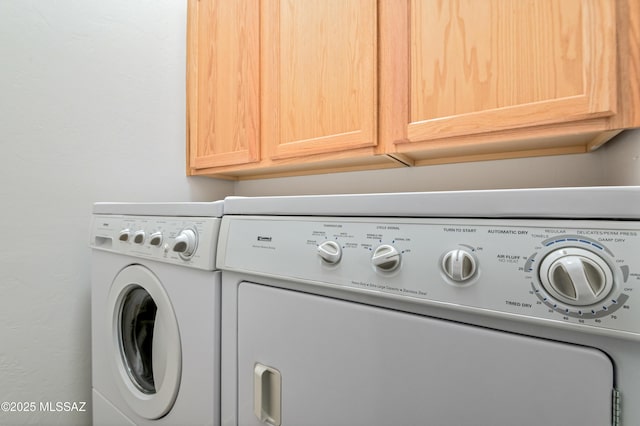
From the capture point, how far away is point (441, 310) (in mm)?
413

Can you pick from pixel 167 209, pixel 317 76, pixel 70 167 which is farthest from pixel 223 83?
pixel 167 209

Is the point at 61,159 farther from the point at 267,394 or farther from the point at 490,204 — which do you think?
the point at 490,204

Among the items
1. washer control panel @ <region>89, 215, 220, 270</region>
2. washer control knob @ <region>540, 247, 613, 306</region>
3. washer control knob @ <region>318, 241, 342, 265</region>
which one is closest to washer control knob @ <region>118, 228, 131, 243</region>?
washer control panel @ <region>89, 215, 220, 270</region>

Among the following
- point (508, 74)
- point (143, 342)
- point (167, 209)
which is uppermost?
point (508, 74)

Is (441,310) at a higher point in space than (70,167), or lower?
lower

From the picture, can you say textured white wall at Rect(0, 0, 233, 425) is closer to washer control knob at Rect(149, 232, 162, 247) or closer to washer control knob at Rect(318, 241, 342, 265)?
washer control knob at Rect(149, 232, 162, 247)

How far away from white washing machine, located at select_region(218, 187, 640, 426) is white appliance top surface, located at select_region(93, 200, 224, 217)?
0.45ft

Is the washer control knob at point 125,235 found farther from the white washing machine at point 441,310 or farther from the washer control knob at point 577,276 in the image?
the washer control knob at point 577,276

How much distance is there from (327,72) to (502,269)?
90cm

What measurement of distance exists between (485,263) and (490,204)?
0.24 feet

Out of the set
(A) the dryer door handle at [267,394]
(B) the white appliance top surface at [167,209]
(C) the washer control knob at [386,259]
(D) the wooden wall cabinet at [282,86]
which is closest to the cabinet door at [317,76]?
(D) the wooden wall cabinet at [282,86]

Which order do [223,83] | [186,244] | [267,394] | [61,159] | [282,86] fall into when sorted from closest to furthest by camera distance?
[267,394]
[186,244]
[61,159]
[282,86]
[223,83]

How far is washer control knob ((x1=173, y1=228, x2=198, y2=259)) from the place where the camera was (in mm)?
676

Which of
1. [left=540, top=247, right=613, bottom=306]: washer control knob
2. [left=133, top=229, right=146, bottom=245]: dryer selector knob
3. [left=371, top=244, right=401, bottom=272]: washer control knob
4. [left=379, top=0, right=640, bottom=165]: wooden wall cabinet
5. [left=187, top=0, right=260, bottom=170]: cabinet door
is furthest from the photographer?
[left=187, top=0, right=260, bottom=170]: cabinet door
